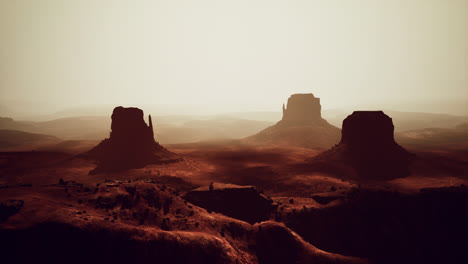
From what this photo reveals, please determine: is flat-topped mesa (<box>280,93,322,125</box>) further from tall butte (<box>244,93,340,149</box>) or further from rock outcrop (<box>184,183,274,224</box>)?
rock outcrop (<box>184,183,274,224</box>)

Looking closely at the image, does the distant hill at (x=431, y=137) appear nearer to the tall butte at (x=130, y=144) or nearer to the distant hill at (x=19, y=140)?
the tall butte at (x=130, y=144)

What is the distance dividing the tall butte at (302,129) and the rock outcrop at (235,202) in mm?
70553

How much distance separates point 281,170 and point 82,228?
4600 centimetres

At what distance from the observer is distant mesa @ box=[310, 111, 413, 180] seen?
6838cm

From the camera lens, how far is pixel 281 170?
215 feet

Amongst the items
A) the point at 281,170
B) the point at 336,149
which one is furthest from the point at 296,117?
Result: the point at 281,170

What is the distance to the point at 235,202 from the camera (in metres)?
41.1

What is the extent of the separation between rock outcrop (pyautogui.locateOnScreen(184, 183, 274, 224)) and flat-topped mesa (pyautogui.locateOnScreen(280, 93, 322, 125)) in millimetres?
97575

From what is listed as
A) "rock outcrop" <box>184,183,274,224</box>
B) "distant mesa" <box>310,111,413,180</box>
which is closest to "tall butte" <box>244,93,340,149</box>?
"distant mesa" <box>310,111,413,180</box>

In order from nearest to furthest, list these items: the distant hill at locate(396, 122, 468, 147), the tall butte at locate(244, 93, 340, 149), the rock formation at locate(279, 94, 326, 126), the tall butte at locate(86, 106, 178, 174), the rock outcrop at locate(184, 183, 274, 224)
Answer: the rock outcrop at locate(184, 183, 274, 224) → the tall butte at locate(86, 106, 178, 174) → the tall butte at locate(244, 93, 340, 149) → the distant hill at locate(396, 122, 468, 147) → the rock formation at locate(279, 94, 326, 126)

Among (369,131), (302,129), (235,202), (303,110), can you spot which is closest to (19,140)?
(302,129)

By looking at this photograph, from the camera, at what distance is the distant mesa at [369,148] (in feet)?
224

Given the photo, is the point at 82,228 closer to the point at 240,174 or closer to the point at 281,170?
the point at 240,174

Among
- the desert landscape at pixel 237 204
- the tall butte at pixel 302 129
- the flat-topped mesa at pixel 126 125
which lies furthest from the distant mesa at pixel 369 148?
the flat-topped mesa at pixel 126 125
